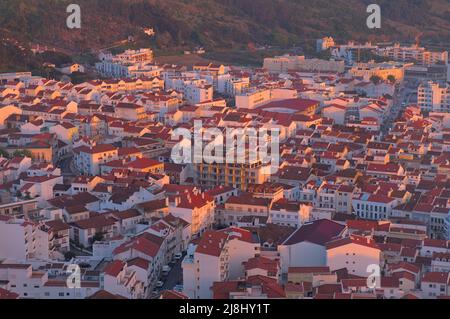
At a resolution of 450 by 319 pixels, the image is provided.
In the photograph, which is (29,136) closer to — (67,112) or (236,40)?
(67,112)

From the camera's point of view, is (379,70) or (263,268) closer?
(263,268)

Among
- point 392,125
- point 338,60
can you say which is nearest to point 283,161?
point 392,125

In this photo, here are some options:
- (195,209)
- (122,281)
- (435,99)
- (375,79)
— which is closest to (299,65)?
(375,79)

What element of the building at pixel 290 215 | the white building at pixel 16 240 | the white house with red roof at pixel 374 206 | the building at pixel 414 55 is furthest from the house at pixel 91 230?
the building at pixel 414 55

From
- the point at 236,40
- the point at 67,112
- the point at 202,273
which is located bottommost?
the point at 202,273

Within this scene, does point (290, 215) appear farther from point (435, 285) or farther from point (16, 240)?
point (16, 240)

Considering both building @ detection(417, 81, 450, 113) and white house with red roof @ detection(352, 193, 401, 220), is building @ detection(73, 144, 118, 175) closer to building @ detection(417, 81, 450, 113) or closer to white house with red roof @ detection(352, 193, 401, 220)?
white house with red roof @ detection(352, 193, 401, 220)

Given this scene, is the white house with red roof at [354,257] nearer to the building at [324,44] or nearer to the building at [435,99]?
the building at [435,99]

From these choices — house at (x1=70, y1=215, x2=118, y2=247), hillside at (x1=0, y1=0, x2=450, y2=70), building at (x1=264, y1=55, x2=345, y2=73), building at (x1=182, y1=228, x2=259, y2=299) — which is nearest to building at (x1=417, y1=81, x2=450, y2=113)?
building at (x1=264, y1=55, x2=345, y2=73)
